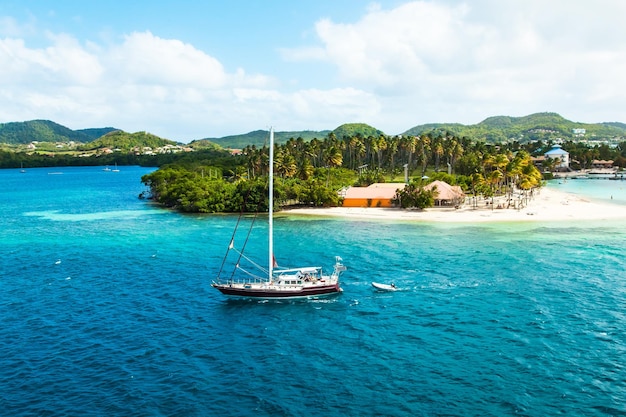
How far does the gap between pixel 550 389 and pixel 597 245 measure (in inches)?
1972

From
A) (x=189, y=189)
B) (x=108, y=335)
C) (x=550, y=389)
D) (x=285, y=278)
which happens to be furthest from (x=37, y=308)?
(x=189, y=189)

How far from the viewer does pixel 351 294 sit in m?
53.0

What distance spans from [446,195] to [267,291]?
240 feet

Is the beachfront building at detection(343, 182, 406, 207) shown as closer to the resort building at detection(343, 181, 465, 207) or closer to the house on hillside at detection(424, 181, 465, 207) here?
the resort building at detection(343, 181, 465, 207)

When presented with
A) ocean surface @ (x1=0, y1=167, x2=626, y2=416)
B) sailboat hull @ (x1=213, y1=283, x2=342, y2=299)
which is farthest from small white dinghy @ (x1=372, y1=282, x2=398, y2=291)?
sailboat hull @ (x1=213, y1=283, x2=342, y2=299)

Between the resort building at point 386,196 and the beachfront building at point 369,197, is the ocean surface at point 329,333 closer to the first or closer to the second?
the resort building at point 386,196

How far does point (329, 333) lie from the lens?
42969 mm

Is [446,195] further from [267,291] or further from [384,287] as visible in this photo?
[267,291]

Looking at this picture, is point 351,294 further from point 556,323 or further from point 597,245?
point 597,245

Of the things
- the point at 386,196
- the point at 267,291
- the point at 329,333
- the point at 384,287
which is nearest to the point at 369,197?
the point at 386,196

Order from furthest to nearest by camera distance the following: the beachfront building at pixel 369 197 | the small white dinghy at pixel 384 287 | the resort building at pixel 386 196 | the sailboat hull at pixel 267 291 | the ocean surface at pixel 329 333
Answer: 1. the beachfront building at pixel 369 197
2. the resort building at pixel 386 196
3. the small white dinghy at pixel 384 287
4. the sailboat hull at pixel 267 291
5. the ocean surface at pixel 329 333

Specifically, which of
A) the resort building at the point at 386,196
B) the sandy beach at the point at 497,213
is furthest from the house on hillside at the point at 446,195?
the sandy beach at the point at 497,213

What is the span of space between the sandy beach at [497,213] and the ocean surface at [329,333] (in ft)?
72.8

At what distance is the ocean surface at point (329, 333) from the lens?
32250mm
